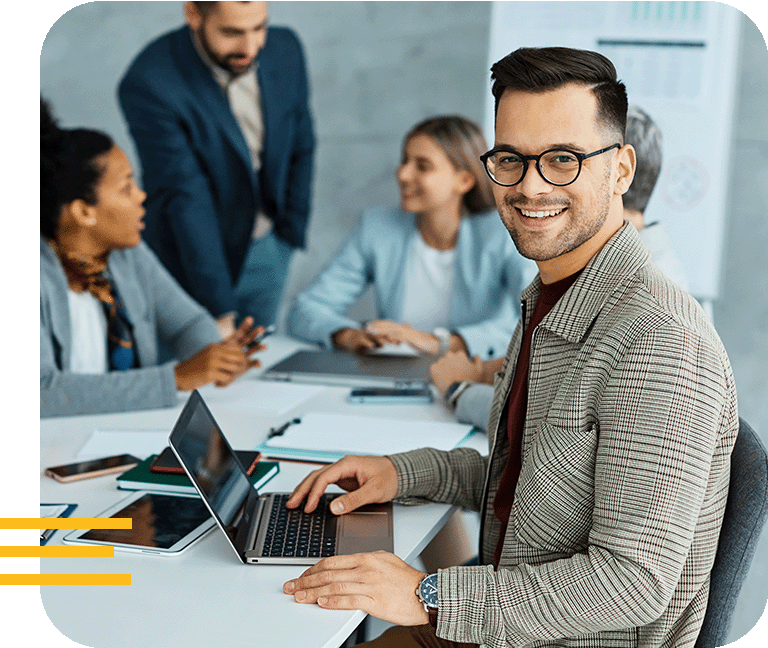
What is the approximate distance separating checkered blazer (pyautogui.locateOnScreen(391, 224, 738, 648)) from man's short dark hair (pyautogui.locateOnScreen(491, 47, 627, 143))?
18 centimetres

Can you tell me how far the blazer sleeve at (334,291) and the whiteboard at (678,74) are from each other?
93cm

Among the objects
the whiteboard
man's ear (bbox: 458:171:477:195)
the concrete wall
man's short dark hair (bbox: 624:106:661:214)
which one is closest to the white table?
man's short dark hair (bbox: 624:106:661:214)

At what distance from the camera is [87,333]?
2.10m

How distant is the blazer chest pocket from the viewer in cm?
99

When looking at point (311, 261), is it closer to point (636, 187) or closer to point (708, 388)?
point (636, 187)

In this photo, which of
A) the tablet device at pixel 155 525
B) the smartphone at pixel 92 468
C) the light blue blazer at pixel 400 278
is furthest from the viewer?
the light blue blazer at pixel 400 278

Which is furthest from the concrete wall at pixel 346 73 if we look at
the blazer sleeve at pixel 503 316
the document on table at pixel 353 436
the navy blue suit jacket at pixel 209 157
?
the document on table at pixel 353 436

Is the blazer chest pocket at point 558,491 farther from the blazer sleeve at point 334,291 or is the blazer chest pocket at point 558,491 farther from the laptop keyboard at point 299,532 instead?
Answer: the blazer sleeve at point 334,291

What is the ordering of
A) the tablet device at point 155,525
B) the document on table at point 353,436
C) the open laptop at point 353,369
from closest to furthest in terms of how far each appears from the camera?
the tablet device at point 155,525 → the document on table at point 353,436 → the open laptop at point 353,369

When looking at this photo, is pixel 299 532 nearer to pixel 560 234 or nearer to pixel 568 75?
pixel 560 234

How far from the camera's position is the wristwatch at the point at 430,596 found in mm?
982

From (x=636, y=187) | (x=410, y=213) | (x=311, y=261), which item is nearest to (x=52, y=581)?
(x=636, y=187)

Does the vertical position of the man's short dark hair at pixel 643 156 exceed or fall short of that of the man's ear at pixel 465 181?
it exceeds it

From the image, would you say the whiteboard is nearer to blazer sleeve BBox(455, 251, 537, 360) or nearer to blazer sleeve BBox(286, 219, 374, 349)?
blazer sleeve BBox(455, 251, 537, 360)
